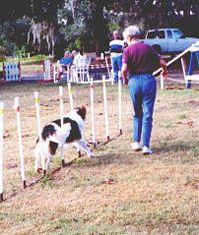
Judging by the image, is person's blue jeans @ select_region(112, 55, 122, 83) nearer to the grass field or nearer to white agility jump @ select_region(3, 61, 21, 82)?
white agility jump @ select_region(3, 61, 21, 82)

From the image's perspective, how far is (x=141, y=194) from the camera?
7.34 m

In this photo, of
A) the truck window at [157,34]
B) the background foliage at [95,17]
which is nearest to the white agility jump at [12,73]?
the background foliage at [95,17]

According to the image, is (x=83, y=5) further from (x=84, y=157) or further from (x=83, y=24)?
(x=84, y=157)

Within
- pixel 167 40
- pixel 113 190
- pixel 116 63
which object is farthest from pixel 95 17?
pixel 113 190

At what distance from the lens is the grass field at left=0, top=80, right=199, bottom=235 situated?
623 cm

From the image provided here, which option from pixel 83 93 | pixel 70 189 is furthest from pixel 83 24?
pixel 70 189

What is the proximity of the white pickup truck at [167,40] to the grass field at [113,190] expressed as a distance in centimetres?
2759

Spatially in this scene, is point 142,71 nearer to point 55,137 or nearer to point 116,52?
point 55,137

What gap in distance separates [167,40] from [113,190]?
33392 millimetres

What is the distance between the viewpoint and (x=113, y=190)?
7.61 metres

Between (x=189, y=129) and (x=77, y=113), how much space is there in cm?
315

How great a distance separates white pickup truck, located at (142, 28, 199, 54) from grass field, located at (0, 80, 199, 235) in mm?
27591

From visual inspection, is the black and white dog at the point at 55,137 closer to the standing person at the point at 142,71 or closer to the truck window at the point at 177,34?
the standing person at the point at 142,71

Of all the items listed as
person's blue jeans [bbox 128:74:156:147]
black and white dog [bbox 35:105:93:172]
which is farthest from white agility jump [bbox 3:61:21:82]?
black and white dog [bbox 35:105:93:172]
